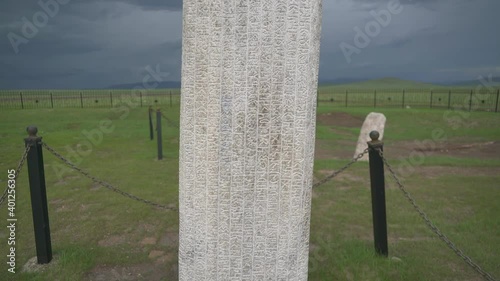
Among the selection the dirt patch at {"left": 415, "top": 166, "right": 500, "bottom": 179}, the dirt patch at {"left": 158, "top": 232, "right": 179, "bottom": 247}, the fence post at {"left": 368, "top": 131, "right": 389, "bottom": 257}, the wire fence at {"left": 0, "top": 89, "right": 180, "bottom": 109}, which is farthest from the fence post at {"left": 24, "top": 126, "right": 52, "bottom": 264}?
the wire fence at {"left": 0, "top": 89, "right": 180, "bottom": 109}

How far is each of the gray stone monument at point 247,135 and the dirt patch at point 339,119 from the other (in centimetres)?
1611

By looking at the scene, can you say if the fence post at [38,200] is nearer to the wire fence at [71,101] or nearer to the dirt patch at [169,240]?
the dirt patch at [169,240]

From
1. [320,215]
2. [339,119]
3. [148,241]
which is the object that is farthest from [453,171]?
[339,119]

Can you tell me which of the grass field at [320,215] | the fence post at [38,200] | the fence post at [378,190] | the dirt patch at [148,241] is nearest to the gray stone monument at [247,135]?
the grass field at [320,215]

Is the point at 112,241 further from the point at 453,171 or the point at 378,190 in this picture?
the point at 453,171

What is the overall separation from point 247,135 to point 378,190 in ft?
7.27

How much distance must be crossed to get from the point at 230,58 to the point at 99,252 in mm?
3151

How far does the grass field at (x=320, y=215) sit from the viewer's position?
13.1ft

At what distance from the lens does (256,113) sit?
2.50 metres

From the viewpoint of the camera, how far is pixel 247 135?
8.29 ft

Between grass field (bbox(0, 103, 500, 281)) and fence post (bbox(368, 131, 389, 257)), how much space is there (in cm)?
21

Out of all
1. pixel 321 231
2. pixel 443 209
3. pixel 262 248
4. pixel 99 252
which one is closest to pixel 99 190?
pixel 99 252

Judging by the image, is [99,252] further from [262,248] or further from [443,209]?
[443,209]

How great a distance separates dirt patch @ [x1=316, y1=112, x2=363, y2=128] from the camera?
1855 centimetres
